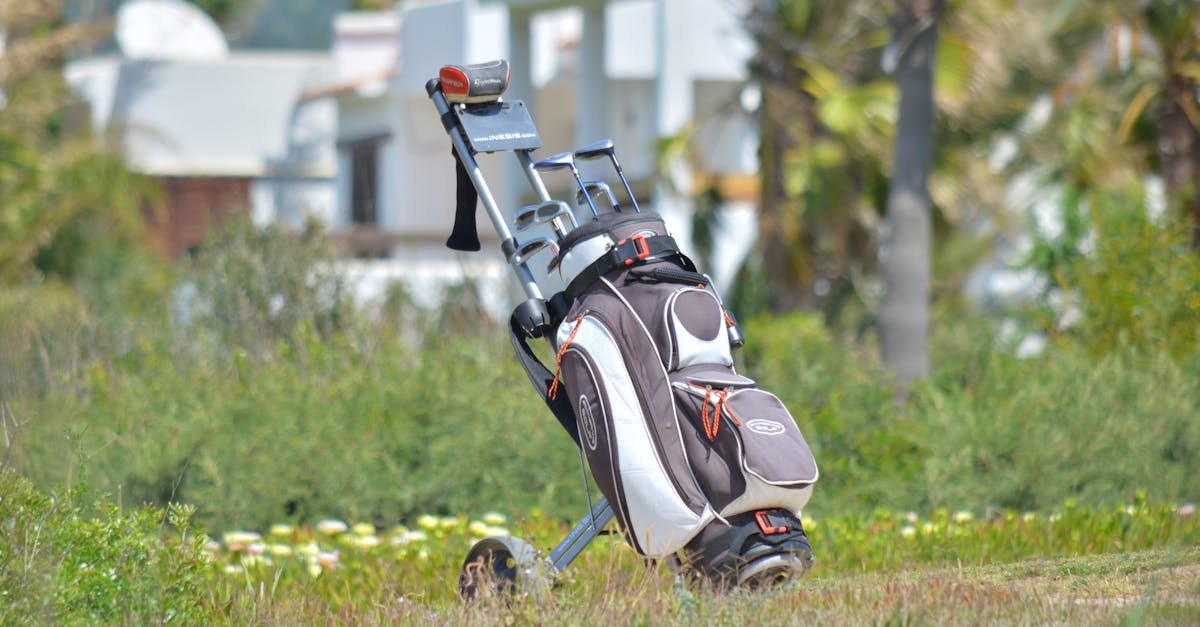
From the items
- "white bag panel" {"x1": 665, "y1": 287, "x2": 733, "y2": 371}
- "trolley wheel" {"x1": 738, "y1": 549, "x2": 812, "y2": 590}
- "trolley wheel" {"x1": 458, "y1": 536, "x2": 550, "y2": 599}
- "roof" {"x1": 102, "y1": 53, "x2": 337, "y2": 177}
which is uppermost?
"white bag panel" {"x1": 665, "y1": 287, "x2": 733, "y2": 371}

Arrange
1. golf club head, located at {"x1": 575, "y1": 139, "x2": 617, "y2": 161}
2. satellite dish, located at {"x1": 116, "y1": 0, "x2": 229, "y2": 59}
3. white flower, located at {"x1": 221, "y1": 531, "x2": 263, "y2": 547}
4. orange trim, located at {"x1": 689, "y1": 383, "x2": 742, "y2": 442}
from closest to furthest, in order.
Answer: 1. orange trim, located at {"x1": 689, "y1": 383, "x2": 742, "y2": 442}
2. golf club head, located at {"x1": 575, "y1": 139, "x2": 617, "y2": 161}
3. white flower, located at {"x1": 221, "y1": 531, "x2": 263, "y2": 547}
4. satellite dish, located at {"x1": 116, "y1": 0, "x2": 229, "y2": 59}

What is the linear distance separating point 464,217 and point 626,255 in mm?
899

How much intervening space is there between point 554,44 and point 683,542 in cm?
2509

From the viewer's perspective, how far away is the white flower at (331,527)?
24.5 ft

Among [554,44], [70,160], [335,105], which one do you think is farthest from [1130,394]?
[335,105]

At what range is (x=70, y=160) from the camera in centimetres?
2153

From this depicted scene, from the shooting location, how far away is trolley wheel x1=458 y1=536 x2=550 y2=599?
4.95 m

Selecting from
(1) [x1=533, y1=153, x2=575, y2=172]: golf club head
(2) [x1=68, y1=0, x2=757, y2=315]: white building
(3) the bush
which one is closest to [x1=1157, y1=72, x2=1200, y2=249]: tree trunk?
(2) [x1=68, y1=0, x2=757, y2=315]: white building

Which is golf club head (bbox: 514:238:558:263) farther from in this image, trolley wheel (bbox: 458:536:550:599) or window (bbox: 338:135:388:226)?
window (bbox: 338:135:388:226)

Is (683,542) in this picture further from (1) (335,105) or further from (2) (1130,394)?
(1) (335,105)

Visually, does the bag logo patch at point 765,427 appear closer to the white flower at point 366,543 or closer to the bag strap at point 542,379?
the bag strap at point 542,379

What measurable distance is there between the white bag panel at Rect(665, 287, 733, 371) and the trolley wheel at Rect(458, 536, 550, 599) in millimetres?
749

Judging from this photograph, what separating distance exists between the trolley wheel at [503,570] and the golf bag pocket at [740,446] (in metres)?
0.58

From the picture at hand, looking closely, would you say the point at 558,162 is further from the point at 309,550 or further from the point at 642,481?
the point at 309,550
